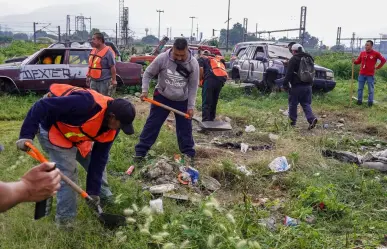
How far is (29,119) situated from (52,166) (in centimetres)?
129

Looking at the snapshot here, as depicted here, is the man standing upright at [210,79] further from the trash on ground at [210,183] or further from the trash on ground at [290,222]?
the trash on ground at [290,222]

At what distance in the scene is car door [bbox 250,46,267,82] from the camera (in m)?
11.5

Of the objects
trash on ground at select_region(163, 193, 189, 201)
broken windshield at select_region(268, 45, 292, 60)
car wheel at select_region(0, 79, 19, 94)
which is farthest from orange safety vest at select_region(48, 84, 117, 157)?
broken windshield at select_region(268, 45, 292, 60)

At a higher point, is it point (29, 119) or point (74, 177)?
point (29, 119)

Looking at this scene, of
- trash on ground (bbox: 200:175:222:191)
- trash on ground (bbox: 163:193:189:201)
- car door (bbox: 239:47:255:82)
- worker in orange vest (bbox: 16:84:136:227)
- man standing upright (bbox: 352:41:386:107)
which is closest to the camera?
worker in orange vest (bbox: 16:84:136:227)


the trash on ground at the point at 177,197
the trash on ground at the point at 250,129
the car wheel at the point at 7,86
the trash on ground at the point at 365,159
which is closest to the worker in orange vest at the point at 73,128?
the trash on ground at the point at 177,197

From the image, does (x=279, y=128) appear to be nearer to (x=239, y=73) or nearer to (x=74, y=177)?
(x=74, y=177)

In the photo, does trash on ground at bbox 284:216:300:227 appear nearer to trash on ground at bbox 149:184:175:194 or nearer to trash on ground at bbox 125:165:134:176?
trash on ground at bbox 149:184:175:194

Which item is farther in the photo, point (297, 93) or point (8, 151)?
point (297, 93)

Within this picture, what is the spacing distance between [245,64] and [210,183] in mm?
8394

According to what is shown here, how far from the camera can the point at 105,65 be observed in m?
7.68

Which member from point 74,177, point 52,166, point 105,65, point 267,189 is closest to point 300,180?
point 267,189

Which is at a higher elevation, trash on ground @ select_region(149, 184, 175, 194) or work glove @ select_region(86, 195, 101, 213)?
work glove @ select_region(86, 195, 101, 213)

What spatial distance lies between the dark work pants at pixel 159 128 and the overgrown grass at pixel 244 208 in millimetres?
243
